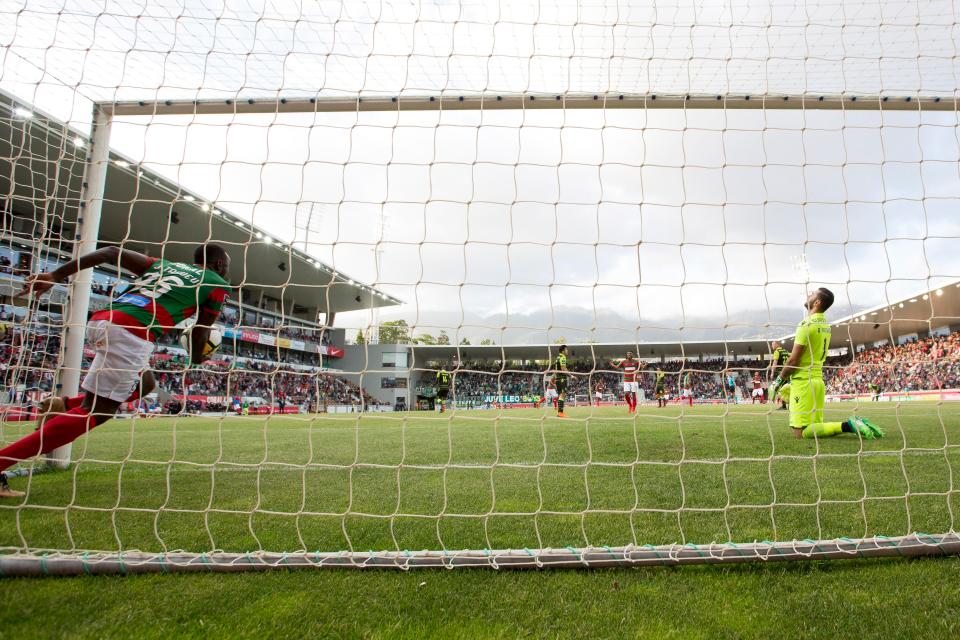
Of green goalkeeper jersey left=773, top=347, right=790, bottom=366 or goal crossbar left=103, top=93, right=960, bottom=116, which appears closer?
goal crossbar left=103, top=93, right=960, bottom=116

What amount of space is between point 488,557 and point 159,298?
9.35ft

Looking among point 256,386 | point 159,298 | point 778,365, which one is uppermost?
point 159,298

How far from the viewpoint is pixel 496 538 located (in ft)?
8.18

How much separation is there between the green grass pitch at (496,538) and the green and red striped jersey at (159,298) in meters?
0.84

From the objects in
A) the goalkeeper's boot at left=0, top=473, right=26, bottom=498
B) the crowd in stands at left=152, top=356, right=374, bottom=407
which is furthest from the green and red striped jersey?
the crowd in stands at left=152, top=356, right=374, bottom=407

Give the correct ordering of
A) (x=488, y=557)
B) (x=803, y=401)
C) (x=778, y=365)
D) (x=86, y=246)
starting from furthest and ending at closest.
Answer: (x=803, y=401) < (x=778, y=365) < (x=86, y=246) < (x=488, y=557)

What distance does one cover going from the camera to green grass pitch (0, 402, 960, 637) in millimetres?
1731

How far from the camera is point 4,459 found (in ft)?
10.1

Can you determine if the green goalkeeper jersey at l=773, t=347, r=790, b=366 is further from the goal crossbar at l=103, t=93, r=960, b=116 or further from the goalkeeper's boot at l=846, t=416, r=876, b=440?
the goal crossbar at l=103, t=93, r=960, b=116

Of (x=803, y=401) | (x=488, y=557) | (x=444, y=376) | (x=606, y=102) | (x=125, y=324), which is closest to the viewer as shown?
(x=488, y=557)

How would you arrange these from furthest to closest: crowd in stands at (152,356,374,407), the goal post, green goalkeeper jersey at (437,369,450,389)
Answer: crowd in stands at (152,356,374,407) → the goal post → green goalkeeper jersey at (437,369,450,389)

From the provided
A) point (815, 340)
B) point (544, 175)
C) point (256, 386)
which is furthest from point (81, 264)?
point (256, 386)

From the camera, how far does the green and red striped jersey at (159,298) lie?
3.35 meters

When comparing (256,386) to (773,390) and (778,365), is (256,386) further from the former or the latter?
(773,390)
